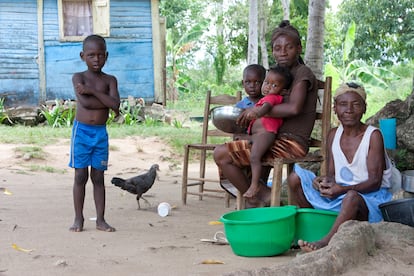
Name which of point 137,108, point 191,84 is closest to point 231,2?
point 191,84

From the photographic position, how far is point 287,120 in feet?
14.6

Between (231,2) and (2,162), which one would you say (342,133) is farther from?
(231,2)

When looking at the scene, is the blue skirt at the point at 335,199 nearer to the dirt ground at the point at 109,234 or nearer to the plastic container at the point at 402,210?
the plastic container at the point at 402,210

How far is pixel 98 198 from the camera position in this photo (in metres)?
4.68

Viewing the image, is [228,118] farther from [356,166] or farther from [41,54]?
[41,54]

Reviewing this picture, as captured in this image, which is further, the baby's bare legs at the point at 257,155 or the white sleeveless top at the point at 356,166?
the baby's bare legs at the point at 257,155

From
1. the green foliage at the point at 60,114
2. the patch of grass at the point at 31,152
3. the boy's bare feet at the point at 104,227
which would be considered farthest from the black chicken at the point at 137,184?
the green foliage at the point at 60,114

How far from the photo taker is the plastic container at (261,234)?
3.61 metres

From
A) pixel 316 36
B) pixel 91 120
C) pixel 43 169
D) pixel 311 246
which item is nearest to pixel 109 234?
pixel 91 120

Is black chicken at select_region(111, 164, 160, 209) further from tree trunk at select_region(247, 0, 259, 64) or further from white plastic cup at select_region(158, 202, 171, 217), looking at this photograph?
tree trunk at select_region(247, 0, 259, 64)

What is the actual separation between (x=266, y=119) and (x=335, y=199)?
34.1 inches

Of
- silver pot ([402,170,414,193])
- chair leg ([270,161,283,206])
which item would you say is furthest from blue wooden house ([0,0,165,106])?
silver pot ([402,170,414,193])

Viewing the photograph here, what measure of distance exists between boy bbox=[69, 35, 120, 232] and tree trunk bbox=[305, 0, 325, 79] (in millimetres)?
4117

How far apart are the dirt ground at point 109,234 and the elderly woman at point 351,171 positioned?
0.44 meters
